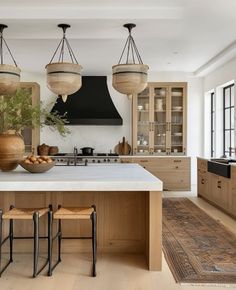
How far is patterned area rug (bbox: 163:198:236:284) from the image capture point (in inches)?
119

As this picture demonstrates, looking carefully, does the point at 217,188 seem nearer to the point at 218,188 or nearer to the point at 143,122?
the point at 218,188

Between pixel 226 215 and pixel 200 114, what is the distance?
344 cm

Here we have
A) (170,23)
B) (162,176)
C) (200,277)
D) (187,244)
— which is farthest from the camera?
(162,176)

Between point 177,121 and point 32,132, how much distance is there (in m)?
3.37

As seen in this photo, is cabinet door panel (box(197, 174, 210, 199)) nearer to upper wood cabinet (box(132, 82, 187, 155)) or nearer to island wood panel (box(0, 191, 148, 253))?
upper wood cabinet (box(132, 82, 187, 155))

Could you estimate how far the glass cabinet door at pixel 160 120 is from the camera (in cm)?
805

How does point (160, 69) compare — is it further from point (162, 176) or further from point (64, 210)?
point (64, 210)

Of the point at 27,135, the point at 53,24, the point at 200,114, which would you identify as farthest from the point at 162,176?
the point at 53,24

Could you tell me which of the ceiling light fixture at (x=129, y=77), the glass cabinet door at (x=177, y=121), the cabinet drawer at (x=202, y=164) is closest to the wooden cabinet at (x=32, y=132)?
the glass cabinet door at (x=177, y=121)

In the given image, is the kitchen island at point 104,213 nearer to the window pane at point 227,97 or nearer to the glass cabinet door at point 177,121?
the window pane at point 227,97

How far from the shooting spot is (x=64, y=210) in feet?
9.79

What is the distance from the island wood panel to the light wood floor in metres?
0.11

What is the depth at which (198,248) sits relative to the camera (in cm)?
379

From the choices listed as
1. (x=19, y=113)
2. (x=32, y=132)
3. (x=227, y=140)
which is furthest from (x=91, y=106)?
(x=19, y=113)
